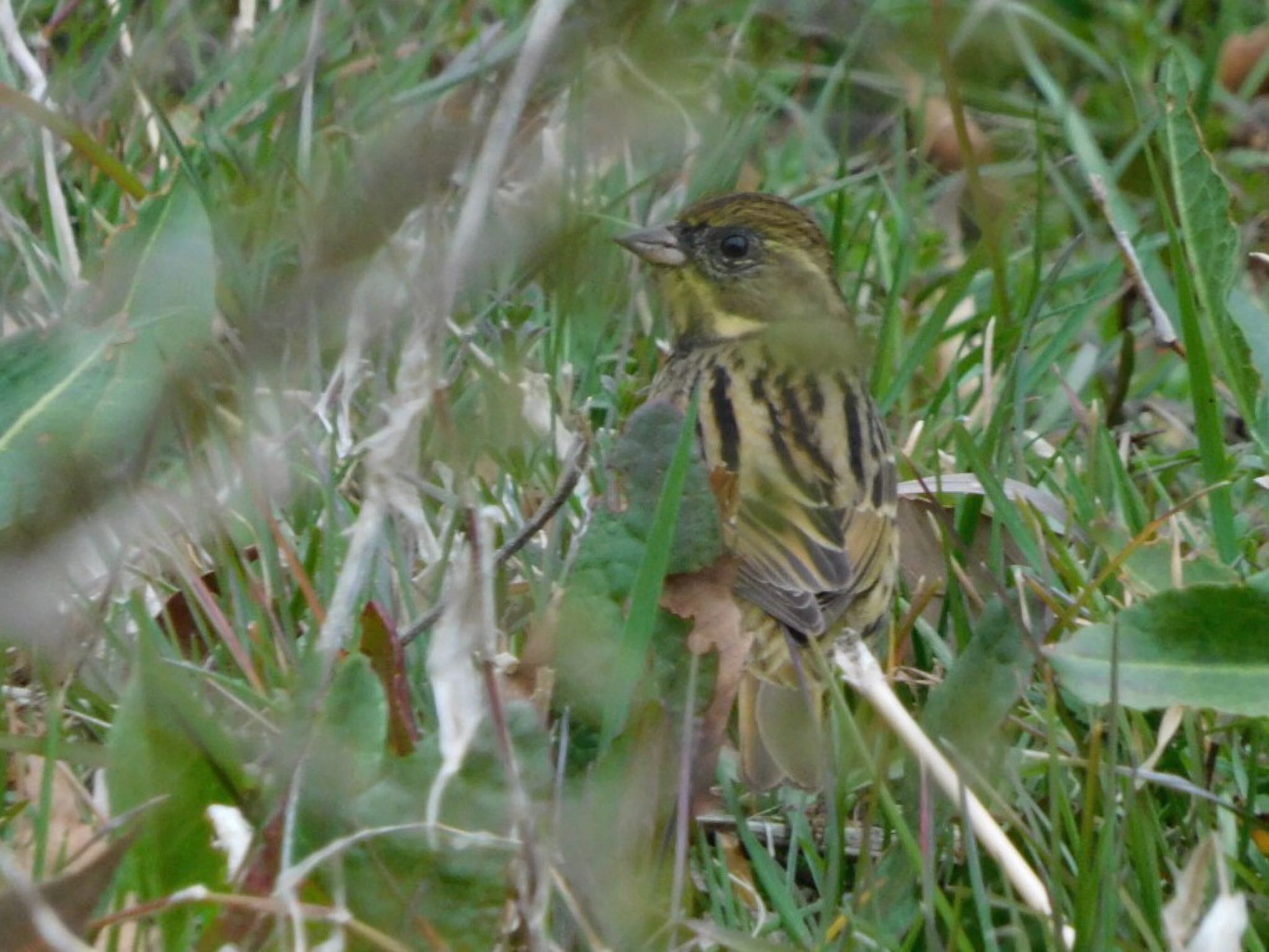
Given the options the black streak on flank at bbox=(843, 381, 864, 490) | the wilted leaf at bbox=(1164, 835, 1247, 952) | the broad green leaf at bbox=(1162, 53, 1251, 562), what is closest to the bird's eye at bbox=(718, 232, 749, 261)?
the black streak on flank at bbox=(843, 381, 864, 490)

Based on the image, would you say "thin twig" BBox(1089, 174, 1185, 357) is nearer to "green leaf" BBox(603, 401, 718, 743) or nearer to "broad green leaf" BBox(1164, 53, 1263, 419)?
"broad green leaf" BBox(1164, 53, 1263, 419)

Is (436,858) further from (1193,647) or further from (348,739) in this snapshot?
(1193,647)

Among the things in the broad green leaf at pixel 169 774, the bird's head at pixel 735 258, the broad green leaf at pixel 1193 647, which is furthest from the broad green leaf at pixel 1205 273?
the broad green leaf at pixel 169 774

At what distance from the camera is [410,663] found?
2762 mm

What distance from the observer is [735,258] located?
4.27 metres

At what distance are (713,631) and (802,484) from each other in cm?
127

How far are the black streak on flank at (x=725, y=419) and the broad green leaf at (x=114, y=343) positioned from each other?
125 cm

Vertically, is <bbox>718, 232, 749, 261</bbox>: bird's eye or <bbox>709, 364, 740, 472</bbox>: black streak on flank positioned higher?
<bbox>718, 232, 749, 261</bbox>: bird's eye

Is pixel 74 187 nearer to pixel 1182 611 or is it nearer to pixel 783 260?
pixel 783 260

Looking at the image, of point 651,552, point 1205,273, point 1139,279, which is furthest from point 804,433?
point 651,552

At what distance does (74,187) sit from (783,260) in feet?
4.87

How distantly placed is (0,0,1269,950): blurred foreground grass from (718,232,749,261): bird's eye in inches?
7.1

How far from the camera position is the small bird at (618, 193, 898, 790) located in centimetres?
298

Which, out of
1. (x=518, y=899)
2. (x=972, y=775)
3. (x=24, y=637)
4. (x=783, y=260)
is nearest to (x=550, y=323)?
(x=783, y=260)
